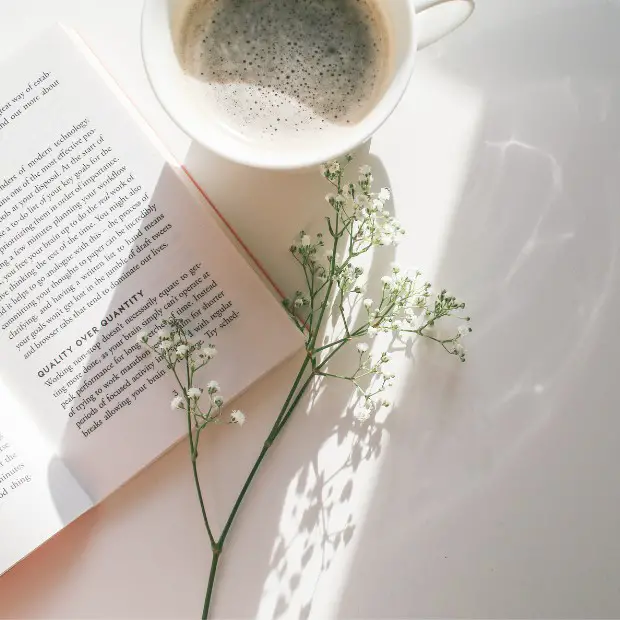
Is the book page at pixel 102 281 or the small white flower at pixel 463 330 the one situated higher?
the book page at pixel 102 281

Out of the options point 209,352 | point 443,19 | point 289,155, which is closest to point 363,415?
point 209,352

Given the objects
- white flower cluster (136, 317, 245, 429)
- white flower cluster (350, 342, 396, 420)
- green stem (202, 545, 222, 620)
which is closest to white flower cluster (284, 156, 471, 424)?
white flower cluster (350, 342, 396, 420)

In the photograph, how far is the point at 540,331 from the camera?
29.5 inches

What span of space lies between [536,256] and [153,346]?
1.41ft

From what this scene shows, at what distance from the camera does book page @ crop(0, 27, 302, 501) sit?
708 mm

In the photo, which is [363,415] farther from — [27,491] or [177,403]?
[27,491]

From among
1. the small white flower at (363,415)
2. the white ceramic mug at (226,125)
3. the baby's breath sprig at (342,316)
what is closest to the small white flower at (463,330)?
the baby's breath sprig at (342,316)

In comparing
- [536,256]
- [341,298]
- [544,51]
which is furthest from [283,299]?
[544,51]

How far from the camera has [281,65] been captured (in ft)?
2.17

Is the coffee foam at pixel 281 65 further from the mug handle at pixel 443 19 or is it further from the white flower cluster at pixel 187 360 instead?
the white flower cluster at pixel 187 360

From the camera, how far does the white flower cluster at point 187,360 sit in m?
0.66

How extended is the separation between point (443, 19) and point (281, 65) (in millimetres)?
159

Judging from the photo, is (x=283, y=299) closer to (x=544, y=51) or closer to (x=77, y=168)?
(x=77, y=168)

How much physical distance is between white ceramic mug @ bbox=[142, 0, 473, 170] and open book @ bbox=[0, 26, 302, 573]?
10 cm
